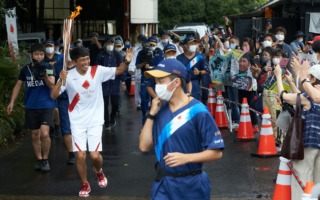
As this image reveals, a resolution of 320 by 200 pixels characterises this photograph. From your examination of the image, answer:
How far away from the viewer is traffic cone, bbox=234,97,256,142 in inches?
490

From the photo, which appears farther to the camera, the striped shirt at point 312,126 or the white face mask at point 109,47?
the white face mask at point 109,47

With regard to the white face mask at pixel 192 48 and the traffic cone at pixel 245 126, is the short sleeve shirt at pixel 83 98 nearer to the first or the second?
the white face mask at pixel 192 48

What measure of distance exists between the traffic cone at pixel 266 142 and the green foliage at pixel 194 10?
1863 inches

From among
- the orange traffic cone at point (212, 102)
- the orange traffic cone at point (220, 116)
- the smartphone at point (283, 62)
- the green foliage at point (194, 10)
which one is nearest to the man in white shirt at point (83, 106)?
the smartphone at point (283, 62)

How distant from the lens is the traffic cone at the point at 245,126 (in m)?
12.4

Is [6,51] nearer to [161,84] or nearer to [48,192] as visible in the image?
[48,192]

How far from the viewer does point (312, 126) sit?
259 inches

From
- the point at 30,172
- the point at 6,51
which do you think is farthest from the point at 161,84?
the point at 6,51

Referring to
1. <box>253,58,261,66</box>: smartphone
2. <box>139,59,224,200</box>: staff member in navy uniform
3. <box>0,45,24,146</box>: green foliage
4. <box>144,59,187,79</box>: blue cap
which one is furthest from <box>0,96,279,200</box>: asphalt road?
<box>144,59,187,79</box>: blue cap

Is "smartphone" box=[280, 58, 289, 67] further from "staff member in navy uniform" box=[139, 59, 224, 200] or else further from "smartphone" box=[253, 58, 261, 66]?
"staff member in navy uniform" box=[139, 59, 224, 200]

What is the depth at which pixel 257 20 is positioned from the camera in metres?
22.9

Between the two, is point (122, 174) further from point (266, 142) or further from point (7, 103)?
point (7, 103)

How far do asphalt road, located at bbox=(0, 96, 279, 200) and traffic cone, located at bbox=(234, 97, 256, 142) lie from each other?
0.60ft

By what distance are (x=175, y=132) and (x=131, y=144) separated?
23.9 feet
